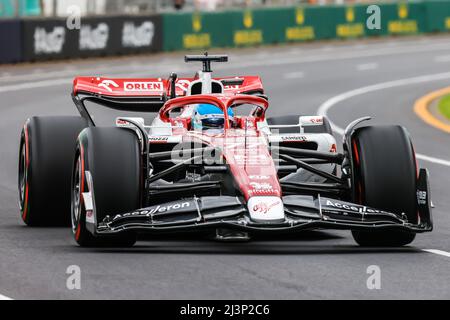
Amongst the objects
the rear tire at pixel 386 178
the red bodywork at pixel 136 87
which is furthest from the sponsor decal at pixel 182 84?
the rear tire at pixel 386 178

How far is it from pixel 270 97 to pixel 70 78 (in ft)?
20.4

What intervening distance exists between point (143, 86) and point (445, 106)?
46.7 ft

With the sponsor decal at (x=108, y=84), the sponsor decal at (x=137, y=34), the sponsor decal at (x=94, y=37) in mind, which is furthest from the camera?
the sponsor decal at (x=137, y=34)

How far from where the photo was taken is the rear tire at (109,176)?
35.9ft

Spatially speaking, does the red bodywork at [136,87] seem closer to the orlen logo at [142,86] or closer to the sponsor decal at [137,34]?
the orlen logo at [142,86]

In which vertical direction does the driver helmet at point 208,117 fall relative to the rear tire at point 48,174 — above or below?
above

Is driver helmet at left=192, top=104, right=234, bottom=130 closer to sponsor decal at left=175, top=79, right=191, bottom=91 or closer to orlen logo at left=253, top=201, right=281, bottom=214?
sponsor decal at left=175, top=79, right=191, bottom=91

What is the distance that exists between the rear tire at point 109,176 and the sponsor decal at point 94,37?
26797 millimetres

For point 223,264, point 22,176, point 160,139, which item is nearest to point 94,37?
point 22,176

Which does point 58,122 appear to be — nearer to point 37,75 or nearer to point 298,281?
point 298,281

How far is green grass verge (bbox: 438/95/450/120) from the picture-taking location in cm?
2626

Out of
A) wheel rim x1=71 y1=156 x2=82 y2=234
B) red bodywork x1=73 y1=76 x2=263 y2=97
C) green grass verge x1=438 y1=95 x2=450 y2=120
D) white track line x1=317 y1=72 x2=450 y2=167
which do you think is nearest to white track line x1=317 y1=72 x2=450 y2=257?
white track line x1=317 y1=72 x2=450 y2=167

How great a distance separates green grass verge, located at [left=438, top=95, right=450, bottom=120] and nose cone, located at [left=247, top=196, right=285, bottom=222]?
1540cm
